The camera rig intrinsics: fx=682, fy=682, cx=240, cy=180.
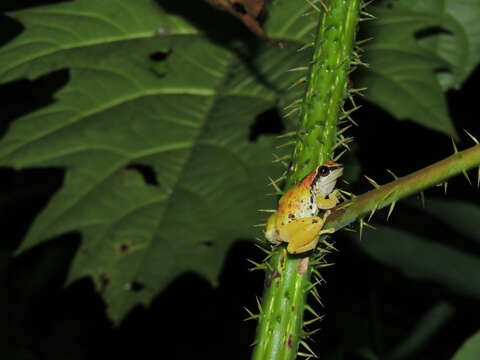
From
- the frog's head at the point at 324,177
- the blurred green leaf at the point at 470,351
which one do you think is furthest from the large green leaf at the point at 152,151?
the frog's head at the point at 324,177

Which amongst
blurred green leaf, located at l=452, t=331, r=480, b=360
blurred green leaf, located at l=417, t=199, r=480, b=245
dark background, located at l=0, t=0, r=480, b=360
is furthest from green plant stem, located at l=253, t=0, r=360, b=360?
dark background, located at l=0, t=0, r=480, b=360

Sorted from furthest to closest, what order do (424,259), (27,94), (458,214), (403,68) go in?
(27,94) < (424,259) < (458,214) < (403,68)

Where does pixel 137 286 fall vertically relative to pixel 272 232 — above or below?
below

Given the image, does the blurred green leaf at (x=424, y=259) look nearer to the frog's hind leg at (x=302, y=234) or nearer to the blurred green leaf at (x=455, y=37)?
the blurred green leaf at (x=455, y=37)

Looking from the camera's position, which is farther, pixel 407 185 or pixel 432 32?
pixel 432 32

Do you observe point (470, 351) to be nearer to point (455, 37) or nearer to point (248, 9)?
point (248, 9)

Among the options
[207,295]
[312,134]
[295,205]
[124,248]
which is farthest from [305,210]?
[207,295]

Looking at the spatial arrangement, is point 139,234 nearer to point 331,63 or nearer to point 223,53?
point 223,53

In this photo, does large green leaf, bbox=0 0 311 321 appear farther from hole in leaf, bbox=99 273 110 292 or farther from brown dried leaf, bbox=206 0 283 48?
brown dried leaf, bbox=206 0 283 48
